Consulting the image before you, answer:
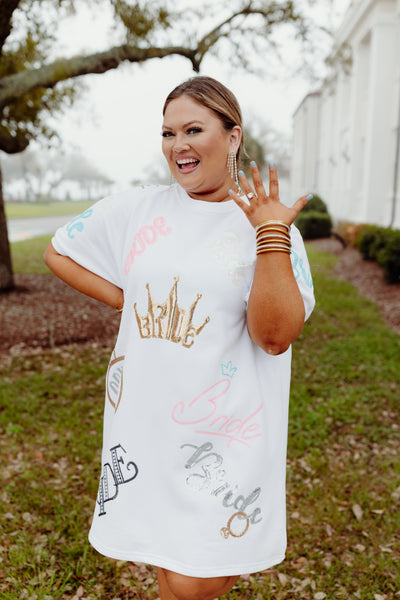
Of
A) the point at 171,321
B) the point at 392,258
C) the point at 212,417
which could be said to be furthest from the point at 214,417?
the point at 392,258

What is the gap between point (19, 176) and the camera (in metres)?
122

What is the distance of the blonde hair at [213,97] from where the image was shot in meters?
1.77

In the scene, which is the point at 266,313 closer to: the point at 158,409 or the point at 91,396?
the point at 158,409

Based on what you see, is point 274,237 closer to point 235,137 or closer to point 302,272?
point 302,272

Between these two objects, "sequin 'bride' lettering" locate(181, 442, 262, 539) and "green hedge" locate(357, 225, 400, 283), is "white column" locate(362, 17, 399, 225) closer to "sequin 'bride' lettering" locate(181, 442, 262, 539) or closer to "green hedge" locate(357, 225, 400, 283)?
"green hedge" locate(357, 225, 400, 283)

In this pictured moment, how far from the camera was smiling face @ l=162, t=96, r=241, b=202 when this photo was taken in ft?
5.77

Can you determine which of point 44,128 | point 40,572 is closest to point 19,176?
point 44,128

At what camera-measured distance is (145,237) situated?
1853 mm

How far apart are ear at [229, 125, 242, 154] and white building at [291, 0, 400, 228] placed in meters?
10.7

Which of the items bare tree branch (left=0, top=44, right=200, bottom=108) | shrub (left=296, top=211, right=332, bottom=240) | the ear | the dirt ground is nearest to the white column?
shrub (left=296, top=211, right=332, bottom=240)

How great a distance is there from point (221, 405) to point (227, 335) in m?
0.23

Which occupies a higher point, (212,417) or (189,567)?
(212,417)

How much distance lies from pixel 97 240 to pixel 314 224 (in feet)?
67.2

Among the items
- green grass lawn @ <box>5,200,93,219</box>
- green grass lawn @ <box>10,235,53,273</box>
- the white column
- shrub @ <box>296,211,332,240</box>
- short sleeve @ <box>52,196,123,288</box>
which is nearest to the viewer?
short sleeve @ <box>52,196,123,288</box>
